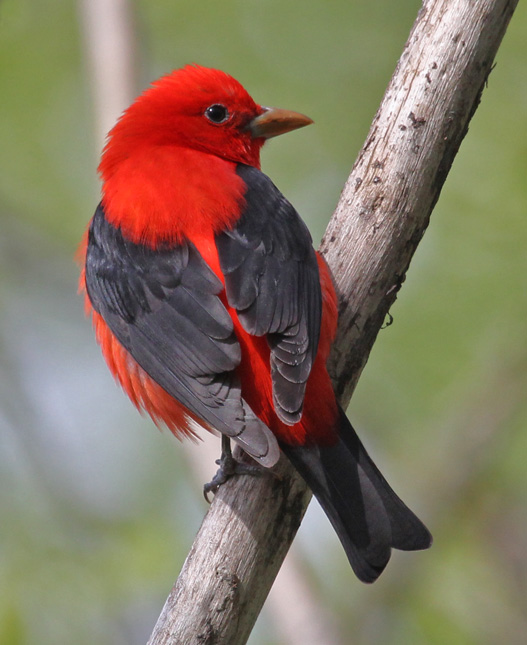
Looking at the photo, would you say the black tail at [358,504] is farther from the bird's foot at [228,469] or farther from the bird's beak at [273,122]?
the bird's beak at [273,122]

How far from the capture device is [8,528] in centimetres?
656

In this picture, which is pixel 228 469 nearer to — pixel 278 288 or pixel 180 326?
pixel 180 326

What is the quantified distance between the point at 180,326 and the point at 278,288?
430mm

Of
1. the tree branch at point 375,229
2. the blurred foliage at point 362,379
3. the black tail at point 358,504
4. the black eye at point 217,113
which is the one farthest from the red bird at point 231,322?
the blurred foliage at point 362,379

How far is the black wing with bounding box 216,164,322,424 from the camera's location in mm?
3207

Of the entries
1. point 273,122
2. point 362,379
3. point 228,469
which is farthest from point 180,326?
point 362,379

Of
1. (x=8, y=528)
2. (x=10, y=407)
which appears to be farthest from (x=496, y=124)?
(x=8, y=528)

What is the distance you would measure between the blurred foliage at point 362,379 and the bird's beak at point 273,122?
880mm

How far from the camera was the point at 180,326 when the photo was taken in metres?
3.46

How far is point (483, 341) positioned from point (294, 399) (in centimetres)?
339

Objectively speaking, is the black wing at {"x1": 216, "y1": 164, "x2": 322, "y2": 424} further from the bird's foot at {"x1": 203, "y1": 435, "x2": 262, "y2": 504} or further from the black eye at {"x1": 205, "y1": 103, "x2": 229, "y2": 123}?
the black eye at {"x1": 205, "y1": 103, "x2": 229, "y2": 123}

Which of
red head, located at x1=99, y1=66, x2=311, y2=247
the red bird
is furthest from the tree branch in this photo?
red head, located at x1=99, y1=66, x2=311, y2=247

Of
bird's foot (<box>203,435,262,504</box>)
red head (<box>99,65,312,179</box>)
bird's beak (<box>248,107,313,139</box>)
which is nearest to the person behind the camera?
bird's foot (<box>203,435,262,504</box>)

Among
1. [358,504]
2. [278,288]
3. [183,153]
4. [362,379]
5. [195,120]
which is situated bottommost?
[362,379]
